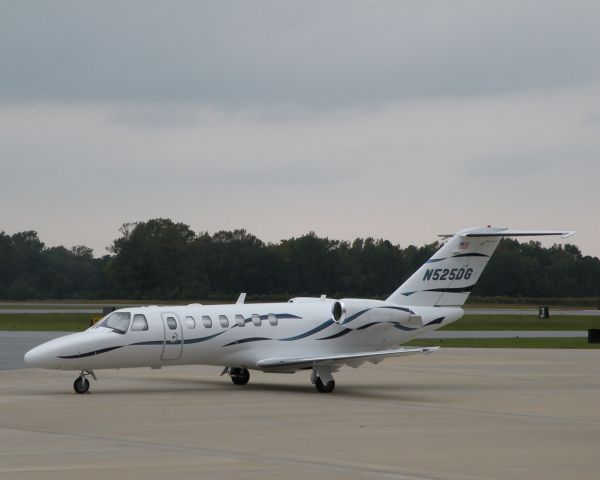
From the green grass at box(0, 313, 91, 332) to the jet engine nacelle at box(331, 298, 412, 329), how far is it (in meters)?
36.6

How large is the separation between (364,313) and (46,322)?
169 feet

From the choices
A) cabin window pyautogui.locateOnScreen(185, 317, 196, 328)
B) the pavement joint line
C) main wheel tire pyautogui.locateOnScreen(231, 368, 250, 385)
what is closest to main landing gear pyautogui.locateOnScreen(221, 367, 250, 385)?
main wheel tire pyautogui.locateOnScreen(231, 368, 250, 385)

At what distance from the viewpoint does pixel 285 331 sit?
30.0m

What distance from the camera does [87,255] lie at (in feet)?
646

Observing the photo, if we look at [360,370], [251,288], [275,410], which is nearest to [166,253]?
[251,288]

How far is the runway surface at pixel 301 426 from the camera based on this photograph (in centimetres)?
1628

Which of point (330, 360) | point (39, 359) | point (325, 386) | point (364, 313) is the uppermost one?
point (364, 313)

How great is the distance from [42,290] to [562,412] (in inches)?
5795

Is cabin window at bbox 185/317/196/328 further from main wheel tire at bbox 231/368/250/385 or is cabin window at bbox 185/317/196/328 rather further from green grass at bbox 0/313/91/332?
green grass at bbox 0/313/91/332

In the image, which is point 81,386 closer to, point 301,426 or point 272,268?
point 301,426

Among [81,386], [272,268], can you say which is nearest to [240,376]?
[81,386]

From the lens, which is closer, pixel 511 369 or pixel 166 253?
pixel 511 369

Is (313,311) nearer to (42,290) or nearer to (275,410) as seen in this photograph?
(275,410)

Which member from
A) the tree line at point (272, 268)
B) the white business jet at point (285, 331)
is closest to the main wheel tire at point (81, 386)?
the white business jet at point (285, 331)
